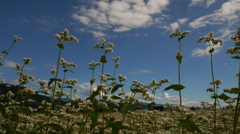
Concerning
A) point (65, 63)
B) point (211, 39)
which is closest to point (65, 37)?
point (65, 63)

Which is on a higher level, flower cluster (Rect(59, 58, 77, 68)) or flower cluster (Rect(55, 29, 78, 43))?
flower cluster (Rect(55, 29, 78, 43))

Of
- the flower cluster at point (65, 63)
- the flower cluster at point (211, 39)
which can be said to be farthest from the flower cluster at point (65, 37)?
the flower cluster at point (211, 39)

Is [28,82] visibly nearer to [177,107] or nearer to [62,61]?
[62,61]

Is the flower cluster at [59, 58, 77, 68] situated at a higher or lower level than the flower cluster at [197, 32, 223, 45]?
lower

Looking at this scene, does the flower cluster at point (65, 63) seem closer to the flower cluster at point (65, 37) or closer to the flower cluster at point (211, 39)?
the flower cluster at point (65, 37)

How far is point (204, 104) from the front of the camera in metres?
10.6

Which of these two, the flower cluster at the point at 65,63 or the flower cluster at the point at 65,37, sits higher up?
the flower cluster at the point at 65,37

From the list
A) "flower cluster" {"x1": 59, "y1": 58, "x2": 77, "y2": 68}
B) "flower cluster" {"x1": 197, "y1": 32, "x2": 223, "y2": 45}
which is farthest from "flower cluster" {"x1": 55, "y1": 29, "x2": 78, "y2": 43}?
"flower cluster" {"x1": 197, "y1": 32, "x2": 223, "y2": 45}

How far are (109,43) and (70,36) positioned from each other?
2708 millimetres

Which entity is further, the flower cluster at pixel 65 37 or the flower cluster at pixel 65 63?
the flower cluster at pixel 65 63

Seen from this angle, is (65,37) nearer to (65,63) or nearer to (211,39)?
(65,63)

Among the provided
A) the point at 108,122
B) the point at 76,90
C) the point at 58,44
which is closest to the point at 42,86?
the point at 76,90

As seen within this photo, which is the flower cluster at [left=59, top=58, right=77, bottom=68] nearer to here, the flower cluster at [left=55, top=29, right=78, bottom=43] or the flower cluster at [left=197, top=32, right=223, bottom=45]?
the flower cluster at [left=55, top=29, right=78, bottom=43]

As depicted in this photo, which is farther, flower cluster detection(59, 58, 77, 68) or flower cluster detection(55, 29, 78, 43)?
flower cluster detection(59, 58, 77, 68)
